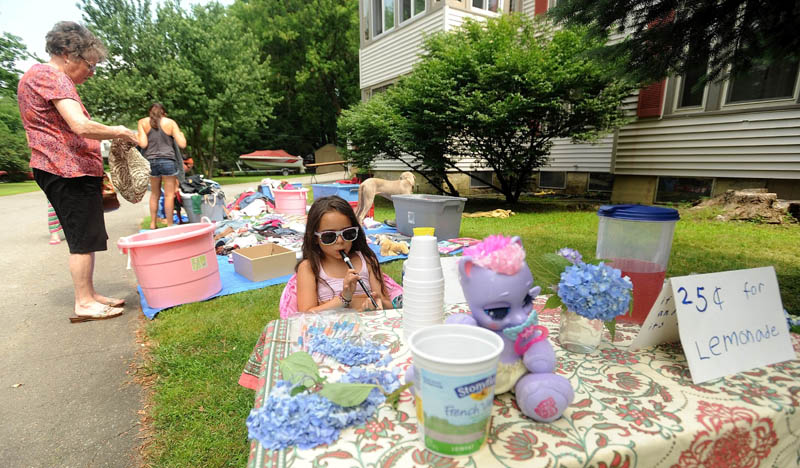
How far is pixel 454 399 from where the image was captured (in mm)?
656

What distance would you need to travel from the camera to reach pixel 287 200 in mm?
7191

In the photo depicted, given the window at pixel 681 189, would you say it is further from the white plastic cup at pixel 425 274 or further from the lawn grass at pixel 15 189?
the lawn grass at pixel 15 189

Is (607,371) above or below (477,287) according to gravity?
below

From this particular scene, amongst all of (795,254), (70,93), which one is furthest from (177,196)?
(795,254)

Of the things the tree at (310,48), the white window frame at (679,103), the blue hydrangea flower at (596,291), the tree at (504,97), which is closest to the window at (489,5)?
the tree at (504,97)

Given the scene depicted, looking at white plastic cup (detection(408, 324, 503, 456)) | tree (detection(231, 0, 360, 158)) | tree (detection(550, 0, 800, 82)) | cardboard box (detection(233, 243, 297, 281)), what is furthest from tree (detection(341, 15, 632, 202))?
tree (detection(231, 0, 360, 158))

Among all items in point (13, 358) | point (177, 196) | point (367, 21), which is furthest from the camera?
point (367, 21)

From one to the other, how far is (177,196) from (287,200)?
1.83 meters

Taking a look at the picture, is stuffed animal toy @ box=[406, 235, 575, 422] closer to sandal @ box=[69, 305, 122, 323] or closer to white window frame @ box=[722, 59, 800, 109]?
sandal @ box=[69, 305, 122, 323]

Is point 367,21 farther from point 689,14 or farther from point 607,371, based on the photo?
point 607,371

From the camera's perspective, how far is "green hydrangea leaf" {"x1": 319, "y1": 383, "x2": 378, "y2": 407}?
0.76 meters

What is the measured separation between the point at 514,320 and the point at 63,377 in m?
2.87

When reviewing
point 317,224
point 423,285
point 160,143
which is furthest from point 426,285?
point 160,143

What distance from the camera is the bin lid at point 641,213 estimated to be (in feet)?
4.02
